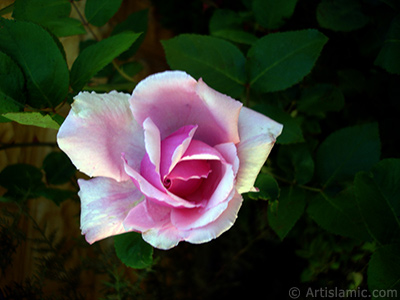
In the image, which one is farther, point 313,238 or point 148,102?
point 313,238

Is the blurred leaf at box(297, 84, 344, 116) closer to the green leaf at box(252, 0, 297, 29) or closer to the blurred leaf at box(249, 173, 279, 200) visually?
the green leaf at box(252, 0, 297, 29)

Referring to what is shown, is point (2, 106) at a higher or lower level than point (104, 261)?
higher

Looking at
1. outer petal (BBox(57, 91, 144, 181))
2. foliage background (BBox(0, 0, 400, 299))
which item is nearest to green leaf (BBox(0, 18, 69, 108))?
foliage background (BBox(0, 0, 400, 299))

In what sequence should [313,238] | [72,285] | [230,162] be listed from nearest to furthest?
[230,162], [72,285], [313,238]

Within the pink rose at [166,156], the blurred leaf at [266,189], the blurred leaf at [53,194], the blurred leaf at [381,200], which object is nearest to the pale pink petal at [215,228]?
the pink rose at [166,156]

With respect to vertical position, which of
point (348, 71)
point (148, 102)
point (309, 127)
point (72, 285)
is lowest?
point (72, 285)

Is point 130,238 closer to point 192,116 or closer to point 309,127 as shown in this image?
point 192,116

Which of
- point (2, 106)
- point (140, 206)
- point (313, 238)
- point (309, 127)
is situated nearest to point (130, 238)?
point (140, 206)
